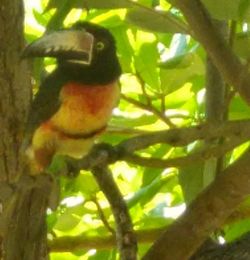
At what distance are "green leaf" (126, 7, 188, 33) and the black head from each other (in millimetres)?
51

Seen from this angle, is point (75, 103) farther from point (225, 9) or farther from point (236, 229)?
point (236, 229)

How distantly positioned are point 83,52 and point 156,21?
10 centimetres

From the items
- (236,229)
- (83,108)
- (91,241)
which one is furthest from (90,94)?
(236,229)

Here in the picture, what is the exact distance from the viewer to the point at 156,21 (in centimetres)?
112

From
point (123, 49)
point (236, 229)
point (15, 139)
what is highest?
point (123, 49)

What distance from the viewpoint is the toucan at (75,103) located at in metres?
1.15

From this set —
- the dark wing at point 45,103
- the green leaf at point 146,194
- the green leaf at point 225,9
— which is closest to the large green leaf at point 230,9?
the green leaf at point 225,9

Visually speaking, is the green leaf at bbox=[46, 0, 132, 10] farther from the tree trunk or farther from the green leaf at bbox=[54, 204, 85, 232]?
the green leaf at bbox=[54, 204, 85, 232]

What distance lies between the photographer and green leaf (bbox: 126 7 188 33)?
1.12 meters

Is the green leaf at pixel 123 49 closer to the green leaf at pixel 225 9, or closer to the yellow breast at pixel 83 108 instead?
the yellow breast at pixel 83 108

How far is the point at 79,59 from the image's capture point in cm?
113

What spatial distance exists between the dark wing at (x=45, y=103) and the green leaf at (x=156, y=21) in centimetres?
13

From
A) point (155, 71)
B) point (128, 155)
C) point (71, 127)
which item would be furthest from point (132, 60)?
point (128, 155)

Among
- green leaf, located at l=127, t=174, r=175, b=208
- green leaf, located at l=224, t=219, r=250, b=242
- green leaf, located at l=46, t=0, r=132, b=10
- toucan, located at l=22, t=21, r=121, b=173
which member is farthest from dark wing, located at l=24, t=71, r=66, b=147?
green leaf, located at l=224, t=219, r=250, b=242
